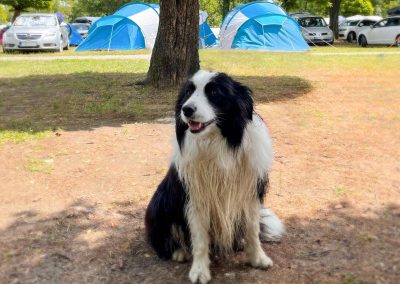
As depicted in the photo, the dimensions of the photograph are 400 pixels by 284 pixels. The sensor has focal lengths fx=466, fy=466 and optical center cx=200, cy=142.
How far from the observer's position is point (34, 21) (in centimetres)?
1917

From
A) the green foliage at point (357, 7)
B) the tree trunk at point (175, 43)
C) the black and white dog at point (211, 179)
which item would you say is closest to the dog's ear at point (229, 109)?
the black and white dog at point (211, 179)

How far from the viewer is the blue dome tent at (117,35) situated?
19.6 metres

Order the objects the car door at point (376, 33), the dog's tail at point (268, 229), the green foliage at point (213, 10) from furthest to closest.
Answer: the green foliage at point (213, 10) < the car door at point (376, 33) < the dog's tail at point (268, 229)

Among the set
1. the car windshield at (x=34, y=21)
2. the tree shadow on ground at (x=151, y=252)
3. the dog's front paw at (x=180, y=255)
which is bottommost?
the tree shadow on ground at (x=151, y=252)

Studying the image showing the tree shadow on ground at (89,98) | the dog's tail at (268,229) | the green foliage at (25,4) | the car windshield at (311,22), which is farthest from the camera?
the green foliage at (25,4)

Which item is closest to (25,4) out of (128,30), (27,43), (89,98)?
(27,43)

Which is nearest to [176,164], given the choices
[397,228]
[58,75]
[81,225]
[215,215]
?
[215,215]

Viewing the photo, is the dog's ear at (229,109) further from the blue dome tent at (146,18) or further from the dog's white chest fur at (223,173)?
the blue dome tent at (146,18)

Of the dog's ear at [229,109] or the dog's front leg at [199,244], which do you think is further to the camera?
the dog's front leg at [199,244]

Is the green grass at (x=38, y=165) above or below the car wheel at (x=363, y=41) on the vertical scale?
below

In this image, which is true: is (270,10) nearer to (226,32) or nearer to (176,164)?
(226,32)

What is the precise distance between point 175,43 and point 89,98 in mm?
1929

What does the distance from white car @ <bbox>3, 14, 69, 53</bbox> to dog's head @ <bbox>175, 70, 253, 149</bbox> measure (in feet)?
57.3

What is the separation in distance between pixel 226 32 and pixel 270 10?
2.09 meters
